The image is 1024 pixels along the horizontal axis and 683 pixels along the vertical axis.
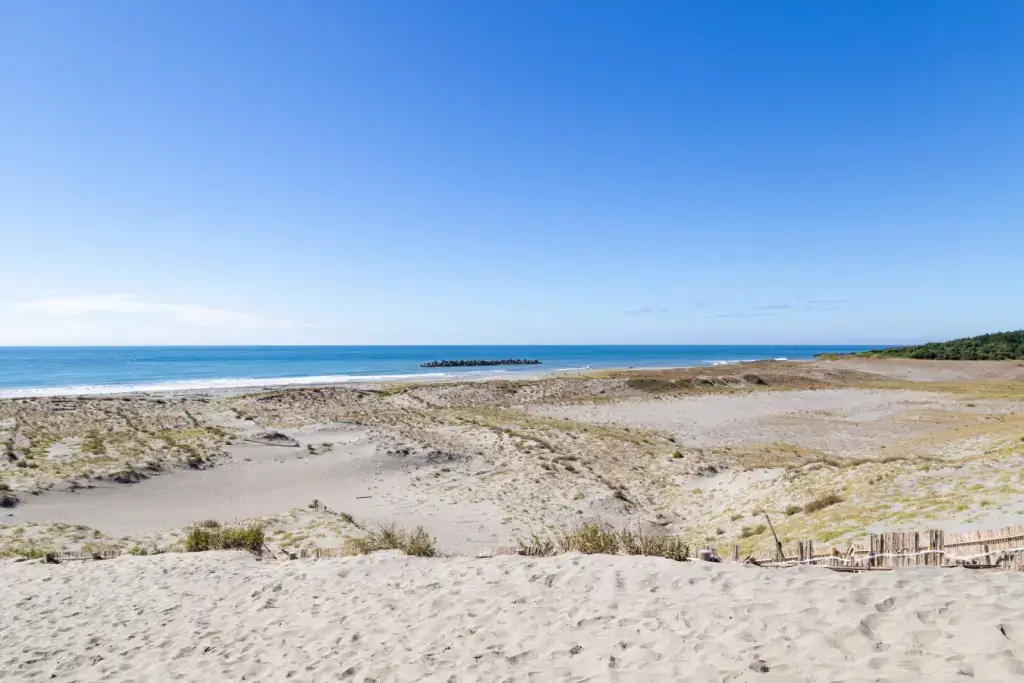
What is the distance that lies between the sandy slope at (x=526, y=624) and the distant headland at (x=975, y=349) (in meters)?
69.3

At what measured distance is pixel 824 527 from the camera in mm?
9570

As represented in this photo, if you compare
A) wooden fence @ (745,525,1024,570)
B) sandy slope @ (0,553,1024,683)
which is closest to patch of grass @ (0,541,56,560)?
sandy slope @ (0,553,1024,683)

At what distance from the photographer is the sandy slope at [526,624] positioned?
4.44m

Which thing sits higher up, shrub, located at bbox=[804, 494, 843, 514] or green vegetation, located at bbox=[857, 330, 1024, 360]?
green vegetation, located at bbox=[857, 330, 1024, 360]

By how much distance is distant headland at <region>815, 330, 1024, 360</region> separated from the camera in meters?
57.4

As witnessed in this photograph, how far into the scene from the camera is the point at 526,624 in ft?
19.0

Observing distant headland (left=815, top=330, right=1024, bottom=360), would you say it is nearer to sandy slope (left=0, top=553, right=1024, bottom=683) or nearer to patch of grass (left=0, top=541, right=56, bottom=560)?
sandy slope (left=0, top=553, right=1024, bottom=683)

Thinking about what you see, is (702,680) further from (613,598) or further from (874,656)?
(613,598)

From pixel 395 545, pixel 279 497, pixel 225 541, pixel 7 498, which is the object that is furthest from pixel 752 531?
pixel 7 498

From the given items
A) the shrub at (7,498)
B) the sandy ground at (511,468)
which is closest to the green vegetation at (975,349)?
the sandy ground at (511,468)

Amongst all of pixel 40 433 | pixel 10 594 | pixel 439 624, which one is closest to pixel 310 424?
pixel 40 433

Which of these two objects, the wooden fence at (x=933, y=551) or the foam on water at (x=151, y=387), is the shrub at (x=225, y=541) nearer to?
the wooden fence at (x=933, y=551)

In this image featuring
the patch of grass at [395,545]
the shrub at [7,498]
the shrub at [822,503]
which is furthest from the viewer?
the shrub at [7,498]

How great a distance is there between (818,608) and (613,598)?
210 centimetres
